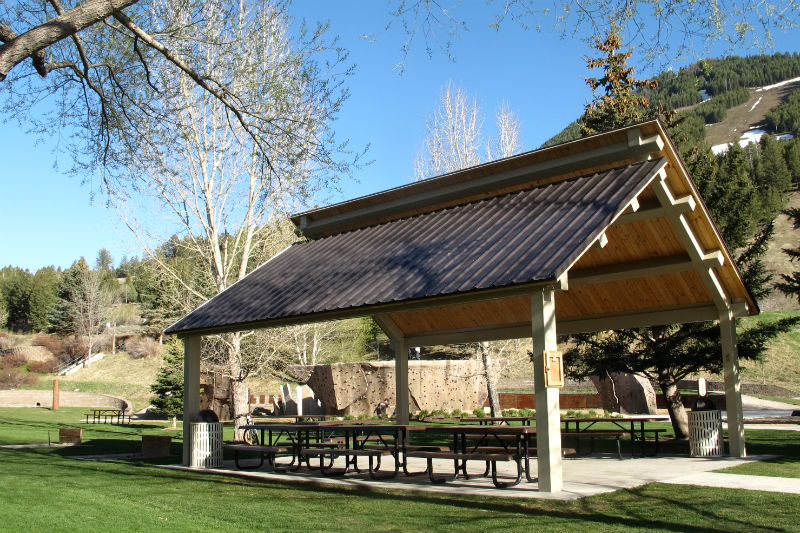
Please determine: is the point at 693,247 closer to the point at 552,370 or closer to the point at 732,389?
the point at 732,389

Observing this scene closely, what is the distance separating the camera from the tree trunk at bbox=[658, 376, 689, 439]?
15.8 metres

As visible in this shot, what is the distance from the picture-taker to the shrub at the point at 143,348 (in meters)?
54.8

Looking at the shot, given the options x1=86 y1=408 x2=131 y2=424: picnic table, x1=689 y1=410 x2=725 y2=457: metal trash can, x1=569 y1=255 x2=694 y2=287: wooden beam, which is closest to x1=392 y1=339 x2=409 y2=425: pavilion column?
x1=569 y1=255 x2=694 y2=287: wooden beam

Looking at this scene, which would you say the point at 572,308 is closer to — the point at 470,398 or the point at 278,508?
the point at 278,508

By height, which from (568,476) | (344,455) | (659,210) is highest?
(659,210)

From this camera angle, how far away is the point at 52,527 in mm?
6516

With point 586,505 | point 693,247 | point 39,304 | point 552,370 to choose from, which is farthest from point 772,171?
point 39,304

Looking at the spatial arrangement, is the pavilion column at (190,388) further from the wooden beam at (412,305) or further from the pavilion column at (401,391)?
the pavilion column at (401,391)

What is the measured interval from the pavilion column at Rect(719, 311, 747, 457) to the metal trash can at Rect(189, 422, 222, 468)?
8.68 meters

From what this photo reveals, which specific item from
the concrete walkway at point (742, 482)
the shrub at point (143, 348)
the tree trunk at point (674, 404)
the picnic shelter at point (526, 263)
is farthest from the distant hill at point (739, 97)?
the concrete walkway at point (742, 482)

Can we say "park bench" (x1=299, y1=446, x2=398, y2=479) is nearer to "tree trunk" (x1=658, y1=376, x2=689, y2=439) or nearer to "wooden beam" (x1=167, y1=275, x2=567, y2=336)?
"wooden beam" (x1=167, y1=275, x2=567, y2=336)

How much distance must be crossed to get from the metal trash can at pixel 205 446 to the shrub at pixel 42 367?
4806cm

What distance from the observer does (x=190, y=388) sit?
41.5ft

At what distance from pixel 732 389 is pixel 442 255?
5771mm
